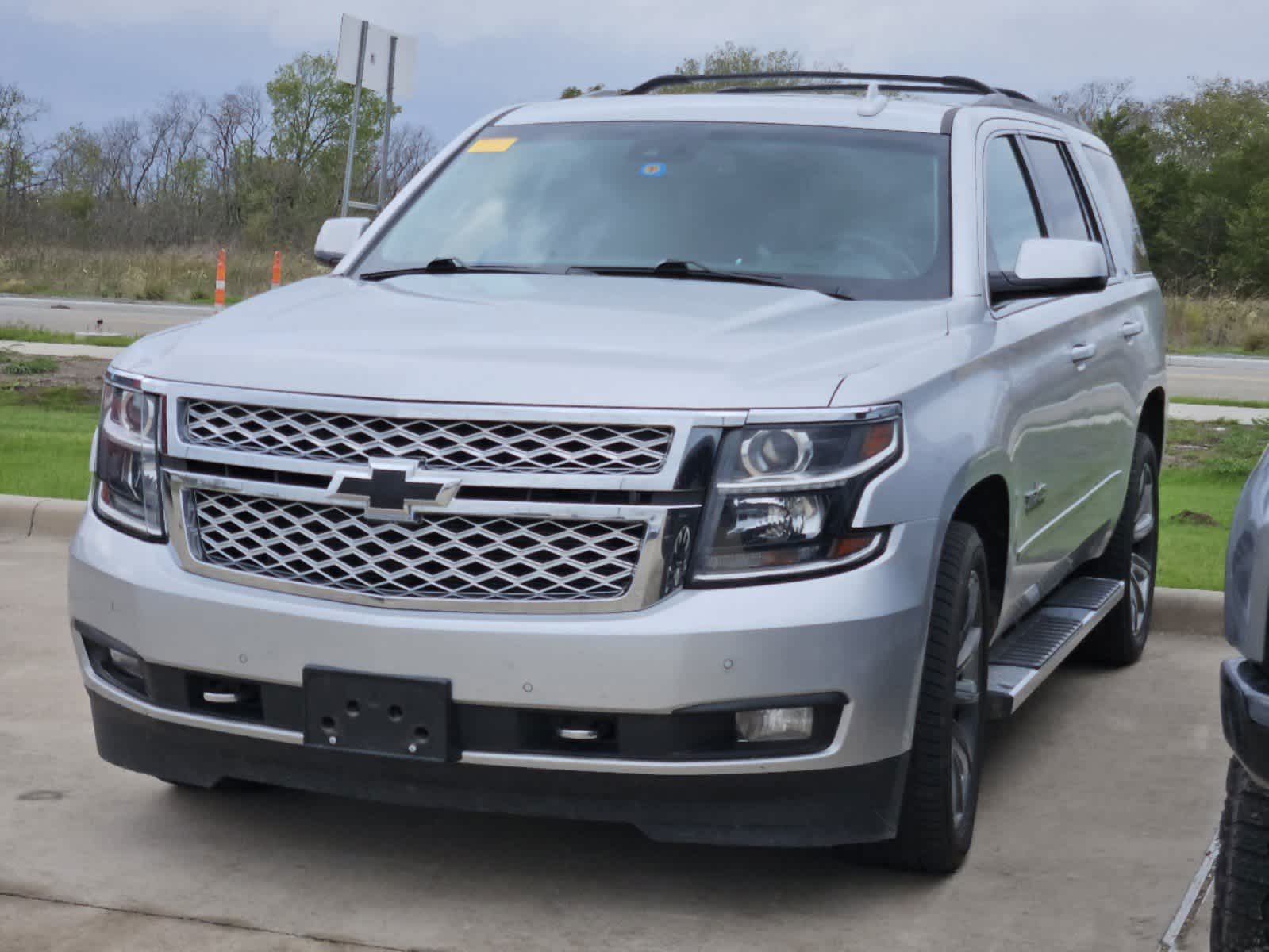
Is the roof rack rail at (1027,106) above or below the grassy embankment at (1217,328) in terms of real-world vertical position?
above

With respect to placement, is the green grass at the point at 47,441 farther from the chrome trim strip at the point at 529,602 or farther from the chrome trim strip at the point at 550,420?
the chrome trim strip at the point at 550,420

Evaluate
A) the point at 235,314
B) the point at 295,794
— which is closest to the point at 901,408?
the point at 235,314

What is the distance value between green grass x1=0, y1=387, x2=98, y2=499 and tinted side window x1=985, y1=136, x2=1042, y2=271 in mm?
4987

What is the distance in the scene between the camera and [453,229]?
508 centimetres

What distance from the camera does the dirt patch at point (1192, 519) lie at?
9.22 metres

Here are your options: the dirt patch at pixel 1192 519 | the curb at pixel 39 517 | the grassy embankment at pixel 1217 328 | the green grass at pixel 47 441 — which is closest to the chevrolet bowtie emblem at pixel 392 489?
the curb at pixel 39 517

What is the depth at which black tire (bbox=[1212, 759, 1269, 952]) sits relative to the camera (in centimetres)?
289

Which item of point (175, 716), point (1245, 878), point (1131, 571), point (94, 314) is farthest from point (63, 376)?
point (94, 314)

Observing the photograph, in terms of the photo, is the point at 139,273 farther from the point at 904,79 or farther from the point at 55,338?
the point at 904,79

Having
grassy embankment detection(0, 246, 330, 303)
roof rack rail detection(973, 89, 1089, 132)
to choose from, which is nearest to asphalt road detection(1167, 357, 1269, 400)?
roof rack rail detection(973, 89, 1089, 132)

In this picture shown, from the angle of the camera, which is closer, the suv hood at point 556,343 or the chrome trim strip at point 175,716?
the suv hood at point 556,343

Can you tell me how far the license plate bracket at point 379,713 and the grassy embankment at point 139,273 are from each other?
91.8 ft

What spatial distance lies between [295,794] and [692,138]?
215 centimetres

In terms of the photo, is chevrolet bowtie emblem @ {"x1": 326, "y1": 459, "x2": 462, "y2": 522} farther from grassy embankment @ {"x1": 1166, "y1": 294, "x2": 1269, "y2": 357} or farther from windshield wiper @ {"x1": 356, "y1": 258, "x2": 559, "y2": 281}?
grassy embankment @ {"x1": 1166, "y1": 294, "x2": 1269, "y2": 357}
